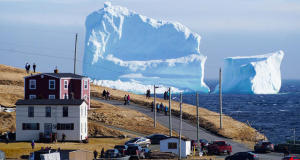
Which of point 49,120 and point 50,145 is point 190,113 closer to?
point 49,120

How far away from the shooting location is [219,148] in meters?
58.3

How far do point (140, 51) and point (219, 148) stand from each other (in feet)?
381

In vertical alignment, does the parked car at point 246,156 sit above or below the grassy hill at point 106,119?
below

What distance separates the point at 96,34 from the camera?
157000mm

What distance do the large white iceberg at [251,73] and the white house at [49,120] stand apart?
104 m

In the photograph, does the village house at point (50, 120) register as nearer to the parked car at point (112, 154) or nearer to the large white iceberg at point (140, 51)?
the parked car at point (112, 154)

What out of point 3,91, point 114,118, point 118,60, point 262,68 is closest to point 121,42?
point 118,60

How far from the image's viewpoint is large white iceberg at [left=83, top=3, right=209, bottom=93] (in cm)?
15912

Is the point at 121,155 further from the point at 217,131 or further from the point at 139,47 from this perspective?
the point at 139,47

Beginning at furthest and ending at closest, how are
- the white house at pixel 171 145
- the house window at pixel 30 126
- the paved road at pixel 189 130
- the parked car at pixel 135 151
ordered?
the house window at pixel 30 126 < the paved road at pixel 189 130 < the white house at pixel 171 145 < the parked car at pixel 135 151

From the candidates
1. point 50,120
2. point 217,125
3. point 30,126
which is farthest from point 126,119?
point 30,126

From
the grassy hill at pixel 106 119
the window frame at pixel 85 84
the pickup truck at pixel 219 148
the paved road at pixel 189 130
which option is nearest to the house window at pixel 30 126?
the grassy hill at pixel 106 119

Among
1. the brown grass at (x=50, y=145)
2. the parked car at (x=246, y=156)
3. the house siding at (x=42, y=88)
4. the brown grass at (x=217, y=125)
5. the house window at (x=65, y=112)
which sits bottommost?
the parked car at (x=246, y=156)

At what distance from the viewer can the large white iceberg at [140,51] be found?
159 m
